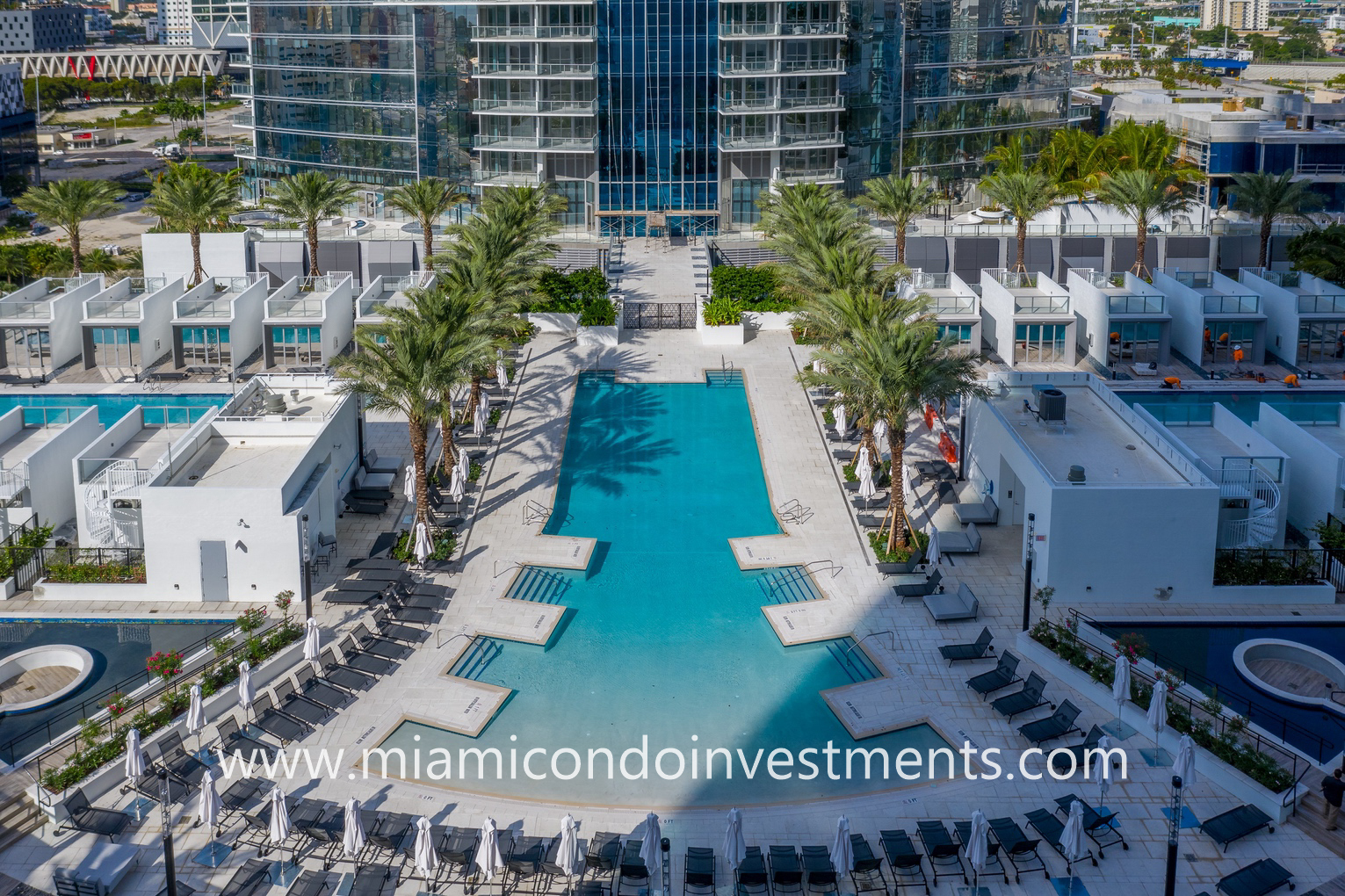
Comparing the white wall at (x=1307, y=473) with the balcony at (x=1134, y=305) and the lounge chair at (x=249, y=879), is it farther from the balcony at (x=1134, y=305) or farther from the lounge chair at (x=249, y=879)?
the lounge chair at (x=249, y=879)

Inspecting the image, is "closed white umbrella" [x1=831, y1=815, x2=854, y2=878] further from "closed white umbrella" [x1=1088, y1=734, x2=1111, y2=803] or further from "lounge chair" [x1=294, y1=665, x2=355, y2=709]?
"lounge chair" [x1=294, y1=665, x2=355, y2=709]

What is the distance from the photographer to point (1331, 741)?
23.5m

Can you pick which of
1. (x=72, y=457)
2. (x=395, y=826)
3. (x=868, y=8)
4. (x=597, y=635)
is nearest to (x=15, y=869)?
(x=395, y=826)

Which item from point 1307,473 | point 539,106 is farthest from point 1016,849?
point 539,106

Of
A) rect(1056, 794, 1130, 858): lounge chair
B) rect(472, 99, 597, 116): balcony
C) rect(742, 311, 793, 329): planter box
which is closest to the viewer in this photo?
rect(1056, 794, 1130, 858): lounge chair

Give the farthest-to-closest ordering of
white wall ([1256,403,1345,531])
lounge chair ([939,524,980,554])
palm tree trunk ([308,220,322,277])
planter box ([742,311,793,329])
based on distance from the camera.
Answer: palm tree trunk ([308,220,322,277])
planter box ([742,311,793,329])
lounge chair ([939,524,980,554])
white wall ([1256,403,1345,531])

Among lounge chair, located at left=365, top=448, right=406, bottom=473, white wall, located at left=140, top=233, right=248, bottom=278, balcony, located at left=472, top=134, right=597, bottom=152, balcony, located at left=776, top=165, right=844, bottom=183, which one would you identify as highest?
balcony, located at left=472, top=134, right=597, bottom=152

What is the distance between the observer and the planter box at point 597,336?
4994cm

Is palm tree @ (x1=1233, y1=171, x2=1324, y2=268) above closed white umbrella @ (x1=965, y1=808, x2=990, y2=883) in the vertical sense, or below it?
above

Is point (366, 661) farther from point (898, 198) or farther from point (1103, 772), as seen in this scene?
point (898, 198)

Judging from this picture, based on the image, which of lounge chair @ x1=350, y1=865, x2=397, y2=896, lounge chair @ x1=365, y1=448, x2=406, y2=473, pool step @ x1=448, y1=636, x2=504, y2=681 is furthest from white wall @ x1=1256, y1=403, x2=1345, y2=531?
lounge chair @ x1=365, y1=448, x2=406, y2=473

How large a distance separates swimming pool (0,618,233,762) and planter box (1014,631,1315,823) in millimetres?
16755

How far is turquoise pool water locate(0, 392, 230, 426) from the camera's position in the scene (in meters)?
40.9

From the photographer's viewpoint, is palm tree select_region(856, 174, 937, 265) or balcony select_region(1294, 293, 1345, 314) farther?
palm tree select_region(856, 174, 937, 265)
